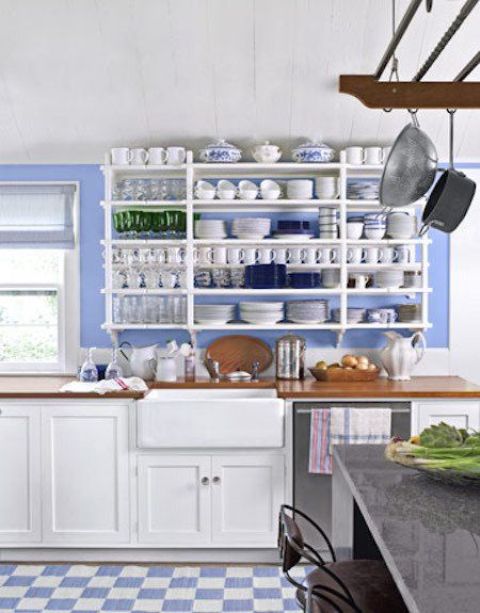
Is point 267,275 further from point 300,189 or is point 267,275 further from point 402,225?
point 402,225

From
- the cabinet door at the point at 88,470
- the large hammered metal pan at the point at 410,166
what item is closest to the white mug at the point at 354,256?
the cabinet door at the point at 88,470

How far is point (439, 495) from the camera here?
7.31 ft

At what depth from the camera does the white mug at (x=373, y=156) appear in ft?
15.0

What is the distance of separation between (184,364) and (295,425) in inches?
36.1

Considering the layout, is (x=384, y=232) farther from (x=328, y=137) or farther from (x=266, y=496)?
(x=266, y=496)

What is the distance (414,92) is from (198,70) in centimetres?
195

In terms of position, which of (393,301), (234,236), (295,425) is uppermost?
(234,236)

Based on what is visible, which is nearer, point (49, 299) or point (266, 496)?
point (266, 496)

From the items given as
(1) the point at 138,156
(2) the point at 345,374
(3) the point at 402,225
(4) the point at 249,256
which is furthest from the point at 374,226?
(1) the point at 138,156

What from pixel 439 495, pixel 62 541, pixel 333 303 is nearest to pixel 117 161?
pixel 333 303

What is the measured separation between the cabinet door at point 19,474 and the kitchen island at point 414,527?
194 cm

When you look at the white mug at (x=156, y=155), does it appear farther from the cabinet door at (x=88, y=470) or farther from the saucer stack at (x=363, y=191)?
the cabinet door at (x=88, y=470)

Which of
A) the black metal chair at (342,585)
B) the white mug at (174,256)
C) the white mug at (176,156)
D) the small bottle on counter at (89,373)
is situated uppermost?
the white mug at (176,156)

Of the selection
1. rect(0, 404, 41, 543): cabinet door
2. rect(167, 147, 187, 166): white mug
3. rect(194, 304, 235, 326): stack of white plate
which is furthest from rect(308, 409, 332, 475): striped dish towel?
rect(167, 147, 187, 166): white mug
